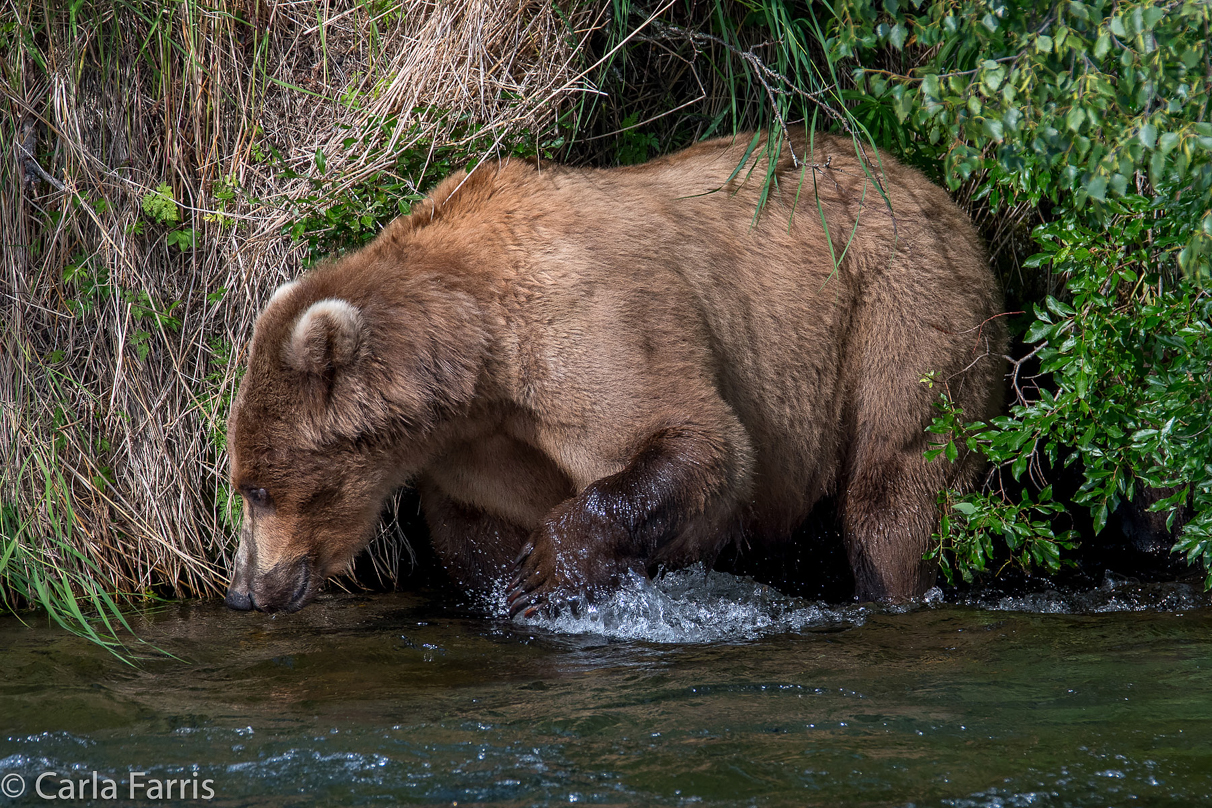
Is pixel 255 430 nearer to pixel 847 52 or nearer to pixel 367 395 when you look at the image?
pixel 367 395

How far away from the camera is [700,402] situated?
4438 millimetres

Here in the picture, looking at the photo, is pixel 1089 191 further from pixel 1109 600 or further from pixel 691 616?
pixel 1109 600

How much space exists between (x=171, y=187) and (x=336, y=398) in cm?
189

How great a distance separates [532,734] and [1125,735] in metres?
1.62

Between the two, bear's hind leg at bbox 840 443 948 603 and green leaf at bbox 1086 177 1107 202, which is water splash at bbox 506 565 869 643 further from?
green leaf at bbox 1086 177 1107 202

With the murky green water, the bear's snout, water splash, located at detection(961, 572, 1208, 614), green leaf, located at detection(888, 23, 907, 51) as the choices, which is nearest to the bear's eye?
the bear's snout

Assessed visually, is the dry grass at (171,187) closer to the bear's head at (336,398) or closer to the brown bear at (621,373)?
the brown bear at (621,373)

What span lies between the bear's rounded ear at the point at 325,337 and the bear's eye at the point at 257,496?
1.90ft

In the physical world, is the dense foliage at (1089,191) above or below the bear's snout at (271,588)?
above

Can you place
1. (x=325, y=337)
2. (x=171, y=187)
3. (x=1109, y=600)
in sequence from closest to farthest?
(x=325, y=337) → (x=1109, y=600) → (x=171, y=187)

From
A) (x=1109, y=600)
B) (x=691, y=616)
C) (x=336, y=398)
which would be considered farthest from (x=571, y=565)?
(x=1109, y=600)

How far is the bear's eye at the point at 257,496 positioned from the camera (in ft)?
14.7

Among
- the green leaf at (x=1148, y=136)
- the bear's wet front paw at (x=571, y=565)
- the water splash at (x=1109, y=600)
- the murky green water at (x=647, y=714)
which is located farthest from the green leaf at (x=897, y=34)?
the water splash at (x=1109, y=600)

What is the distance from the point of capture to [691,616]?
4617mm
